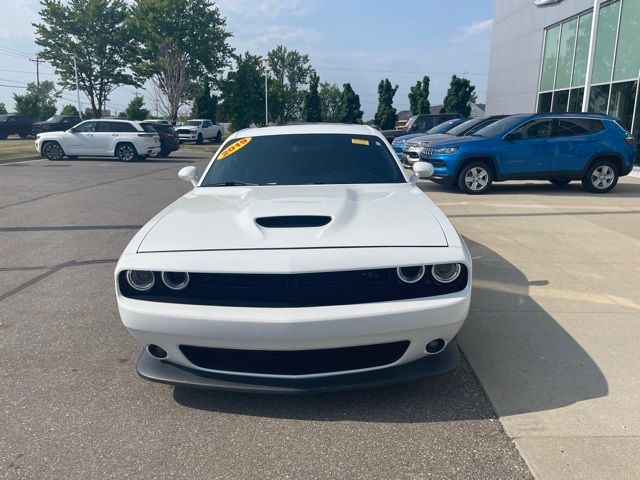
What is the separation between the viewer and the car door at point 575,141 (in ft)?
37.1

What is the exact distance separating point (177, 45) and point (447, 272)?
56.0 meters

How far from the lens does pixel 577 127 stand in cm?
1137

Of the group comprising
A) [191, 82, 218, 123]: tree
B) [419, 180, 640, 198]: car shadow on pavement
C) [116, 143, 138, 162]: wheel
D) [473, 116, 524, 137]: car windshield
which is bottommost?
[419, 180, 640, 198]: car shadow on pavement

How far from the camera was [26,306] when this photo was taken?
472cm

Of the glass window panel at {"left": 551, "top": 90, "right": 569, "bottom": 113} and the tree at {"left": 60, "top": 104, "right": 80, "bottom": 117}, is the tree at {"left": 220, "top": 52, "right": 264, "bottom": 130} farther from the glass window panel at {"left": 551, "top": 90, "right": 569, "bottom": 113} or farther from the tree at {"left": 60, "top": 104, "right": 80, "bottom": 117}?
the glass window panel at {"left": 551, "top": 90, "right": 569, "bottom": 113}

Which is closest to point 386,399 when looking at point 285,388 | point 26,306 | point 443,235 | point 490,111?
point 285,388

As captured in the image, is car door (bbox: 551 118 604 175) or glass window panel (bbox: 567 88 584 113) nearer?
car door (bbox: 551 118 604 175)

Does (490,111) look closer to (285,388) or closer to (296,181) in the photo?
(296,181)

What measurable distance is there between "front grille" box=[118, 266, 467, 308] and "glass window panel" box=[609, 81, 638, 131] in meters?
16.1

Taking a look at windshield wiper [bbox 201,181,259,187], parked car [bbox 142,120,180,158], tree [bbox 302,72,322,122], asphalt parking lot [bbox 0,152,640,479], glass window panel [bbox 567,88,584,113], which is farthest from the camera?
tree [bbox 302,72,322,122]

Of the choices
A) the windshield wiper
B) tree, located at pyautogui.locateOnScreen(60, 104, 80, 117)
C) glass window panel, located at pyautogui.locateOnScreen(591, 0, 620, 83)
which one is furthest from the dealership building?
tree, located at pyautogui.locateOnScreen(60, 104, 80, 117)

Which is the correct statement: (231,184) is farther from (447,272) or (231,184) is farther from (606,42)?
(606,42)

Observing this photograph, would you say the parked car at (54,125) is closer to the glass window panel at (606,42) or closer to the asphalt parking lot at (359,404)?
the glass window panel at (606,42)

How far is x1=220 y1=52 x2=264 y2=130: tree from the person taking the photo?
174ft
